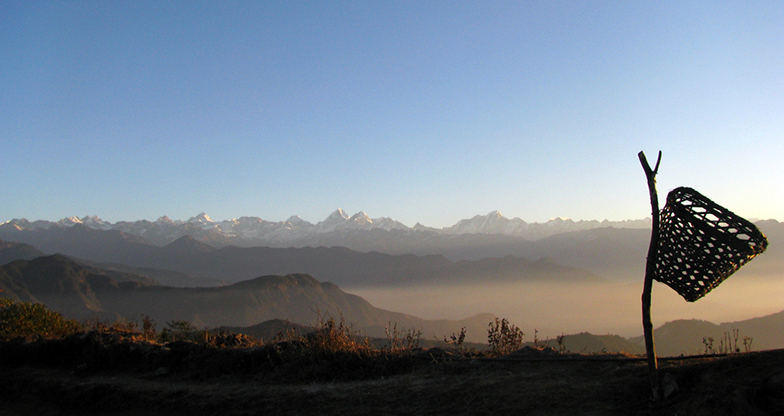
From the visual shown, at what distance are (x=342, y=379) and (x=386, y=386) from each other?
4.80 ft

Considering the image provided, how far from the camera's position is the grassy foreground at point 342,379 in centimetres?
534

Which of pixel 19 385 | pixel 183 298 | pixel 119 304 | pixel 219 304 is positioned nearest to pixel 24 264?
pixel 119 304

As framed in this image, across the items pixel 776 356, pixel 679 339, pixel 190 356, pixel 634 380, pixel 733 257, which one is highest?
pixel 733 257

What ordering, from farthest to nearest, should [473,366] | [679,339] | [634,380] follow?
[679,339], [473,366], [634,380]

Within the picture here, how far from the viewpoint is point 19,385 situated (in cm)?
1056

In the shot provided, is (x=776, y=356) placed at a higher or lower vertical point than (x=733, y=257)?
lower

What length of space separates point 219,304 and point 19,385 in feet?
503

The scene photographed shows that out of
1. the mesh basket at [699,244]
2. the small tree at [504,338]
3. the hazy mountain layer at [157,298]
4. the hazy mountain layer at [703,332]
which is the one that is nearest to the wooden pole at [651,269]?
the mesh basket at [699,244]

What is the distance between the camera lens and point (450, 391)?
6.86 m

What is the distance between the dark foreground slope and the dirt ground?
0.05 feet

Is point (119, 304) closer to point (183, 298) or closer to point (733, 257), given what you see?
point (183, 298)

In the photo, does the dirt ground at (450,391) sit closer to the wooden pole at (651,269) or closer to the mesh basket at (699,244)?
the wooden pole at (651,269)

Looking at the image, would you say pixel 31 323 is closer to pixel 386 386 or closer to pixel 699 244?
pixel 386 386

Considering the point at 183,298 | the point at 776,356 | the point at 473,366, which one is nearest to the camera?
the point at 776,356
